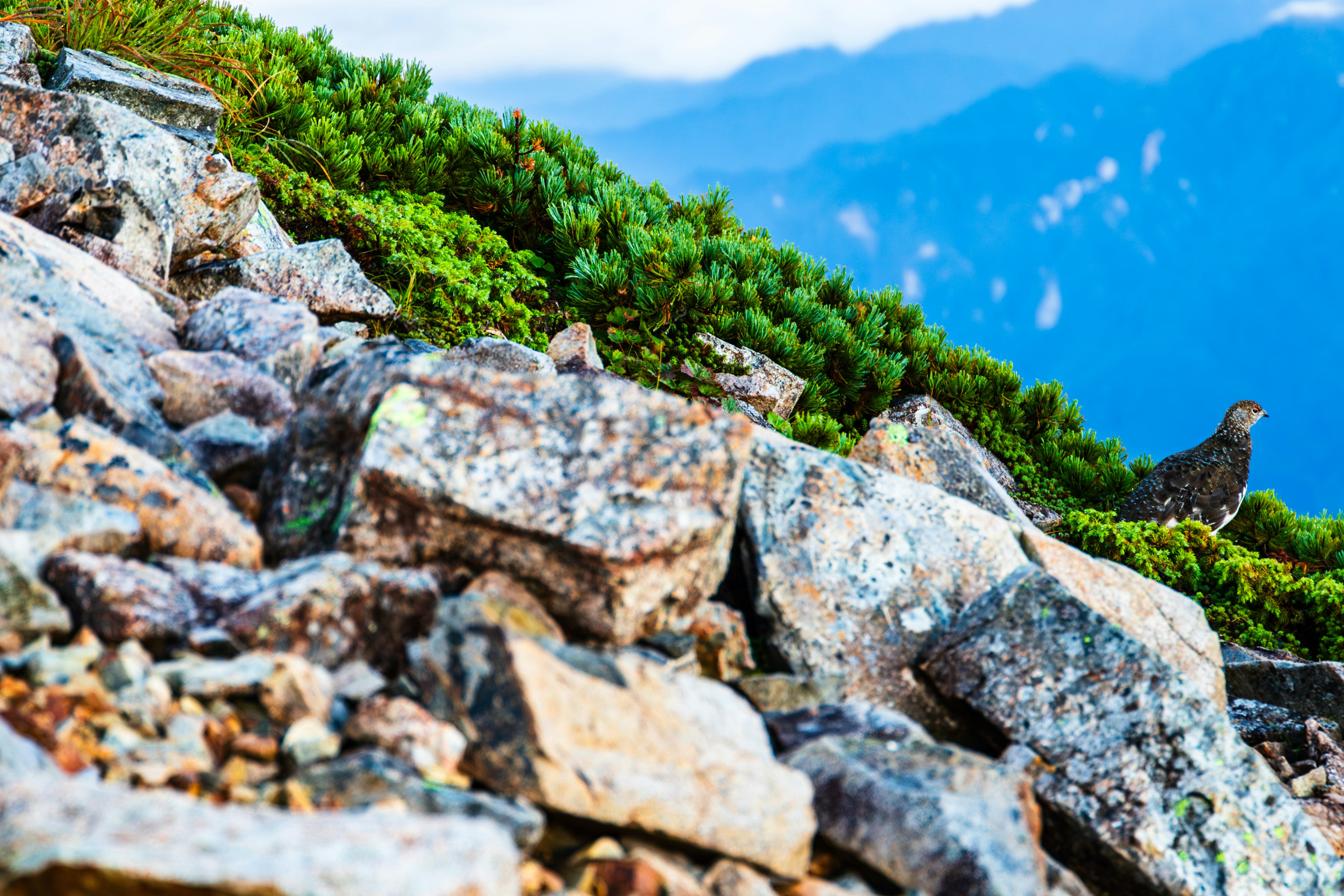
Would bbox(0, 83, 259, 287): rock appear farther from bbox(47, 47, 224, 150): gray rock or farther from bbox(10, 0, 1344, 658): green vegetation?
bbox(10, 0, 1344, 658): green vegetation

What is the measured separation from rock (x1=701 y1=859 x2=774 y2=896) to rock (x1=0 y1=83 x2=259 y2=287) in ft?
17.1

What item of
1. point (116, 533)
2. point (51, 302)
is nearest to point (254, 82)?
point (51, 302)

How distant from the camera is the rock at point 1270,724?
19.9 ft

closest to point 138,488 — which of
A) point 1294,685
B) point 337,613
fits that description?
point 337,613

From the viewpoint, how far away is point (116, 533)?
3072mm

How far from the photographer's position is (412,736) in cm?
263

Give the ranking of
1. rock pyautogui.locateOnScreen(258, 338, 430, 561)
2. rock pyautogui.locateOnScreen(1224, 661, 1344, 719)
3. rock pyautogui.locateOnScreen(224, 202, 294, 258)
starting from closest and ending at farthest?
rock pyautogui.locateOnScreen(258, 338, 430, 561), rock pyautogui.locateOnScreen(1224, 661, 1344, 719), rock pyautogui.locateOnScreen(224, 202, 294, 258)

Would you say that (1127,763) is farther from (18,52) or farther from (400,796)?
(18,52)

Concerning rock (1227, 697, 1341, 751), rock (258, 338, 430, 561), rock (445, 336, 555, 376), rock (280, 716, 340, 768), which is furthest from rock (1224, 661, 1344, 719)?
rock (280, 716, 340, 768)

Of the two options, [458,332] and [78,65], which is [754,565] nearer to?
[458,332]

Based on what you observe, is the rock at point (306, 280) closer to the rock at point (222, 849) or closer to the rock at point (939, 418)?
the rock at point (222, 849)

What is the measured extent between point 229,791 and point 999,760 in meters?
2.80

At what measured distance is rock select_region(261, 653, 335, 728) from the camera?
2.66 metres

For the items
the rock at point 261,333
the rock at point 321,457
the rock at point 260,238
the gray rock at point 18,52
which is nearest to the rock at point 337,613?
the rock at point 321,457
